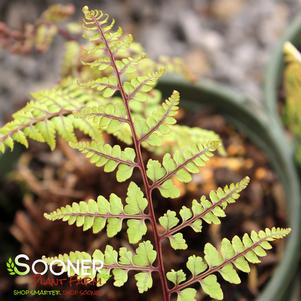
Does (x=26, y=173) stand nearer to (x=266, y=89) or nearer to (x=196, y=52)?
(x=266, y=89)

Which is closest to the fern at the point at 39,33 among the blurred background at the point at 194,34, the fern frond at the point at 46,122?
the fern frond at the point at 46,122

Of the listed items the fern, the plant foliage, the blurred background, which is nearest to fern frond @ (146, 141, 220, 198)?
the plant foliage

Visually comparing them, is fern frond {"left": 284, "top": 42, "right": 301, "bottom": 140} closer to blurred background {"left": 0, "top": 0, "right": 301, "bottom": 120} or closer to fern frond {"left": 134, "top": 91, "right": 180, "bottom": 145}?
fern frond {"left": 134, "top": 91, "right": 180, "bottom": 145}

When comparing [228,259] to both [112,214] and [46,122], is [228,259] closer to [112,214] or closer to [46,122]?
[112,214]

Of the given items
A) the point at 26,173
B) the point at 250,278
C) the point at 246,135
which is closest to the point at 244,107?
the point at 246,135

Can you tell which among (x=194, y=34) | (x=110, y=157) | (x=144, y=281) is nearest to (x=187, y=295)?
(x=144, y=281)

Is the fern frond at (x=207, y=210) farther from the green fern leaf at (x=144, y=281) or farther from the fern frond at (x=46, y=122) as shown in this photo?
the fern frond at (x=46, y=122)
